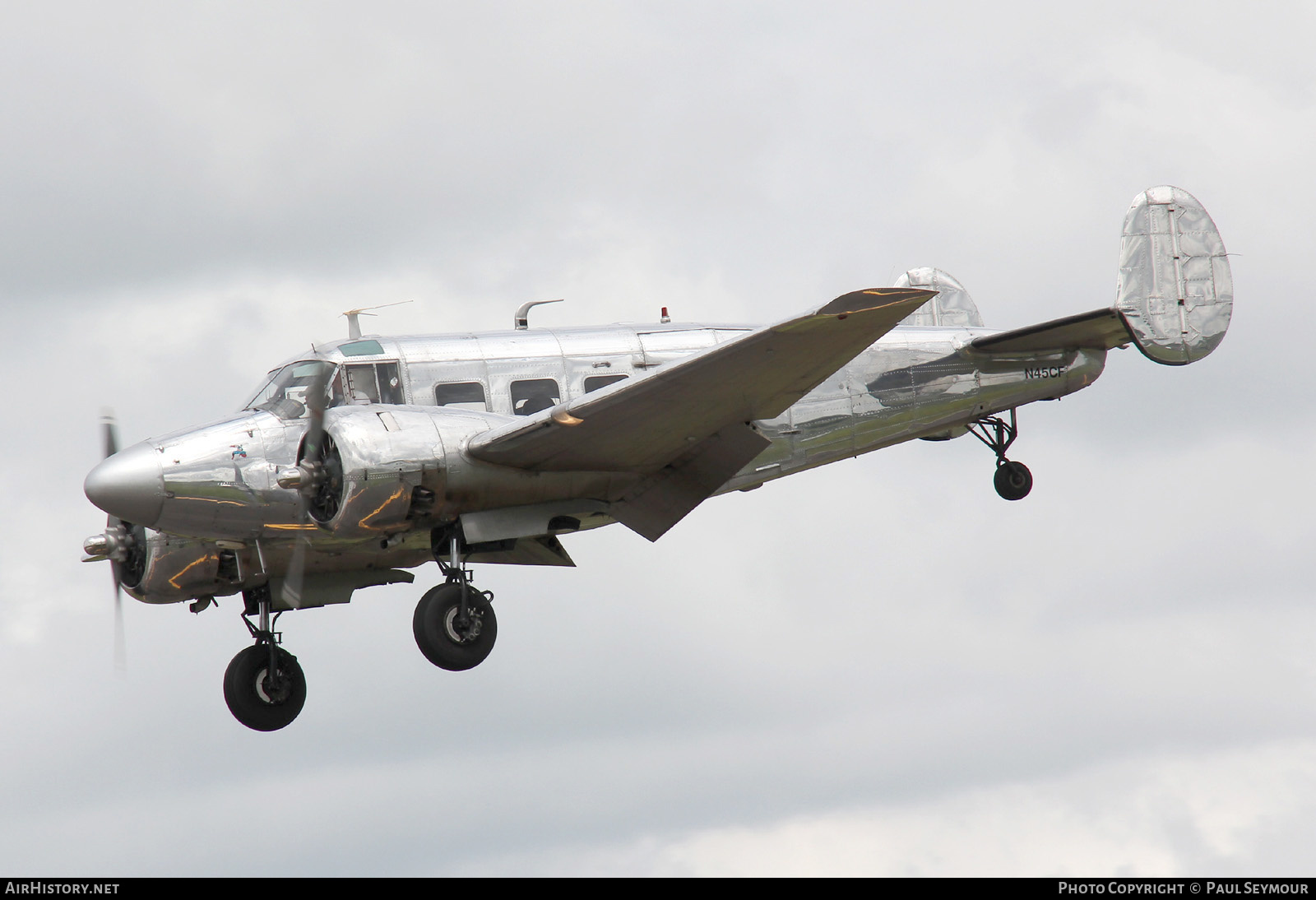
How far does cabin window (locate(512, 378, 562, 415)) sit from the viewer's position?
20.3m

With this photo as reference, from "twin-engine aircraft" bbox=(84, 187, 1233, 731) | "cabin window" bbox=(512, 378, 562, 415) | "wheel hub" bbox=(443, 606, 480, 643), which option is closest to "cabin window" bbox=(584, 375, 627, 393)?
"twin-engine aircraft" bbox=(84, 187, 1233, 731)

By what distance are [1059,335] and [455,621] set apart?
8.85m

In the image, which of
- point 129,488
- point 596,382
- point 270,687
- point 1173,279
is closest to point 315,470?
point 129,488

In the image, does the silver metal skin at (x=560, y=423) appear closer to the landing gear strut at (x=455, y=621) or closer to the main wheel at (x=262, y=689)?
the landing gear strut at (x=455, y=621)

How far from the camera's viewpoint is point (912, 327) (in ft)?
75.4

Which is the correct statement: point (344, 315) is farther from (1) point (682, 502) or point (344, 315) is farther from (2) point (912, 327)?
(2) point (912, 327)

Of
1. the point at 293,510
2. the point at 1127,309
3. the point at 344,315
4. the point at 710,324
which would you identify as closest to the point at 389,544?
the point at 293,510

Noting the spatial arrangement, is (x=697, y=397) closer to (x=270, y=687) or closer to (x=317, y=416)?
(x=317, y=416)

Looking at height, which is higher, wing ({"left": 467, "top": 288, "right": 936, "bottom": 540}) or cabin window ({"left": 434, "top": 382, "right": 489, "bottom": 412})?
cabin window ({"left": 434, "top": 382, "right": 489, "bottom": 412})

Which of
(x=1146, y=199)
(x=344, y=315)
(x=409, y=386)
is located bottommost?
(x=409, y=386)

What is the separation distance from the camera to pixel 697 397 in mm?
18781

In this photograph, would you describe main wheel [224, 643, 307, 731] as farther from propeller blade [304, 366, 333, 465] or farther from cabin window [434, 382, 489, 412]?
cabin window [434, 382, 489, 412]

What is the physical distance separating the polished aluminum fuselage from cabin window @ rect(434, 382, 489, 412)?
3 centimetres

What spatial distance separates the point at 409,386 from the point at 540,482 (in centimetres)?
181
